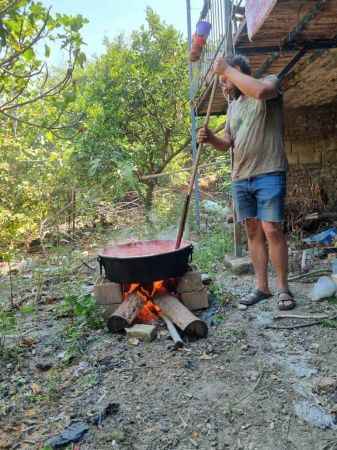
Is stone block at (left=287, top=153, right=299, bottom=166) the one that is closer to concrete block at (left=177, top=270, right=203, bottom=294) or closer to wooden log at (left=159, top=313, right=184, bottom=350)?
concrete block at (left=177, top=270, right=203, bottom=294)

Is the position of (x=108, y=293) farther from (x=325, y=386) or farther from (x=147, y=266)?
(x=325, y=386)

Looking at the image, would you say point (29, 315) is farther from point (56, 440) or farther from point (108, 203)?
point (108, 203)

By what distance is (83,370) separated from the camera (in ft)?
7.30

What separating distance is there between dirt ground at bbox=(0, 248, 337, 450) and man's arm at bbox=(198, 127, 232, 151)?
1.44 meters

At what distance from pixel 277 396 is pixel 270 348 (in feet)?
1.68

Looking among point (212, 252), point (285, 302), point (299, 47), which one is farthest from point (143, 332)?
point (299, 47)

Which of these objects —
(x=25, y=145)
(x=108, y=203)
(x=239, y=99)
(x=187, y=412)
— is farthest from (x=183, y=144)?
(x=187, y=412)

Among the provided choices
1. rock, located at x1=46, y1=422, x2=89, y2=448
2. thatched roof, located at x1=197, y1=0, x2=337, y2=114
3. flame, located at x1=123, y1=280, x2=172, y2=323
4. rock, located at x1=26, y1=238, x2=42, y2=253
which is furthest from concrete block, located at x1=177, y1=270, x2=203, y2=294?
rock, located at x1=26, y1=238, x2=42, y2=253

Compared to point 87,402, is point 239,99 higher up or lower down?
higher up

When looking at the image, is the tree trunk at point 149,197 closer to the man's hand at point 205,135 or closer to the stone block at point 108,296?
the man's hand at point 205,135

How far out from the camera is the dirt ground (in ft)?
5.26

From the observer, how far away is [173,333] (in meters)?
2.52

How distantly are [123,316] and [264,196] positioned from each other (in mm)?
1377

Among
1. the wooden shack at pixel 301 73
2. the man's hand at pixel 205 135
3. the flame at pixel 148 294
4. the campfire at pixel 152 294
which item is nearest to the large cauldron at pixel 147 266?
the campfire at pixel 152 294
